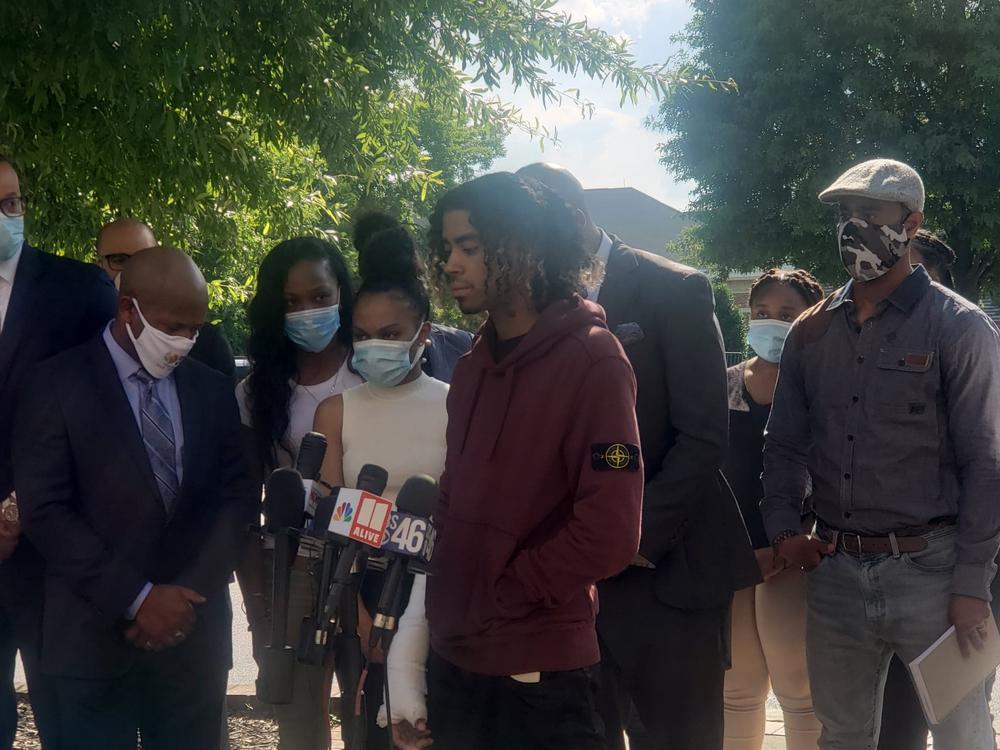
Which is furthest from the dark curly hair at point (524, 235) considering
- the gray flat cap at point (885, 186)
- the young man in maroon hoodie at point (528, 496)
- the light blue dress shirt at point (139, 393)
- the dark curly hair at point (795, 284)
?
the dark curly hair at point (795, 284)

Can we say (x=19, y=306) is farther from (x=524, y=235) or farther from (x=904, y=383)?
(x=904, y=383)

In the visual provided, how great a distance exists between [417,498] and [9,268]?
6.07 ft

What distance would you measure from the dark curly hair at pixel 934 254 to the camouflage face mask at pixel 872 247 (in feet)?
2.38

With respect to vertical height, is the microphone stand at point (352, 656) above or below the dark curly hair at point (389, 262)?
below

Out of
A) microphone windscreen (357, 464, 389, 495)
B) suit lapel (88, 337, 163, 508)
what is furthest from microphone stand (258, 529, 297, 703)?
suit lapel (88, 337, 163, 508)

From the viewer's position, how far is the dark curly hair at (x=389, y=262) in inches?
162

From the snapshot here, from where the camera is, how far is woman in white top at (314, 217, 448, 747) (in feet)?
12.5

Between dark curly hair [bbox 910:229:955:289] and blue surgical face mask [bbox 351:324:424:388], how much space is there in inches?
78.9

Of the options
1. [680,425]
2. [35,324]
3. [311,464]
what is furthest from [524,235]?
[35,324]

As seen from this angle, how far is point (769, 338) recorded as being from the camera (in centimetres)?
500

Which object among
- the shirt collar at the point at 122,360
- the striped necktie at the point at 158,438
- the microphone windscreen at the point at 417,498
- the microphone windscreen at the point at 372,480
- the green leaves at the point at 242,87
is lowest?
the microphone windscreen at the point at 417,498

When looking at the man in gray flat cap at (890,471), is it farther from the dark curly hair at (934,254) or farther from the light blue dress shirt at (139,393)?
the light blue dress shirt at (139,393)

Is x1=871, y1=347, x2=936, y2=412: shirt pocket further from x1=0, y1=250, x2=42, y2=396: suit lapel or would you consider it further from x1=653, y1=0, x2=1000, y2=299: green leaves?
x1=653, y1=0, x2=1000, y2=299: green leaves

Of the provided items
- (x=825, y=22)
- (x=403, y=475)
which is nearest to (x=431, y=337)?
(x=403, y=475)
